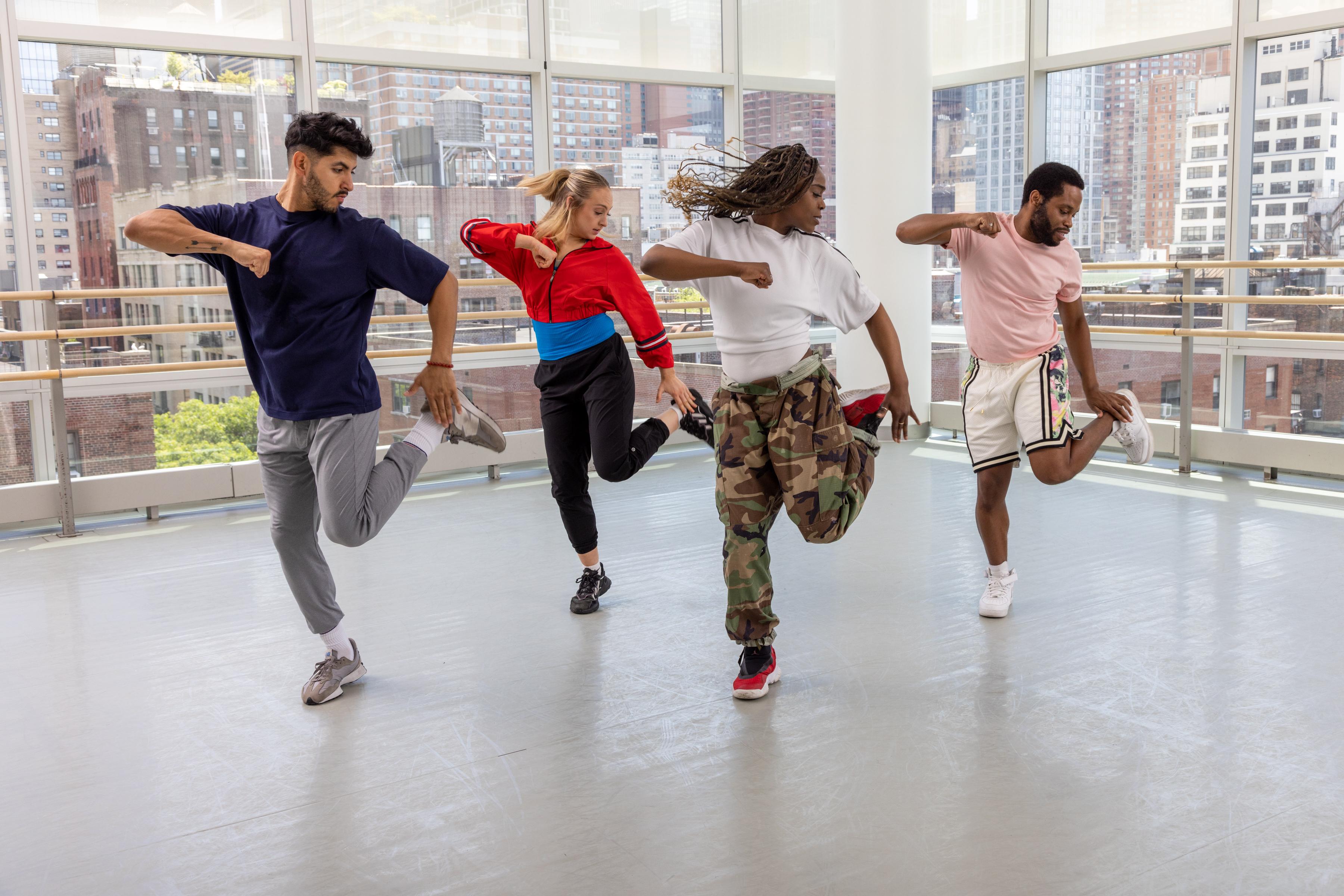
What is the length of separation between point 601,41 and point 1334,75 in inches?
160

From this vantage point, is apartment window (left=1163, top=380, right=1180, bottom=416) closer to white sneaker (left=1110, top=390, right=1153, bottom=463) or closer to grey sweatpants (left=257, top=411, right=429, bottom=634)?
white sneaker (left=1110, top=390, right=1153, bottom=463)

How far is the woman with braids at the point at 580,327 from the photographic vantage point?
11.9 feet

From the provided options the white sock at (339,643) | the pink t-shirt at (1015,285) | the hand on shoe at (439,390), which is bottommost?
the white sock at (339,643)

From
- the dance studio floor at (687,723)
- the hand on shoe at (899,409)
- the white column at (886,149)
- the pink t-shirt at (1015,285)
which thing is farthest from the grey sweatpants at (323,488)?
the white column at (886,149)

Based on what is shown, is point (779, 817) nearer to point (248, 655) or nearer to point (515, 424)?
point (248, 655)

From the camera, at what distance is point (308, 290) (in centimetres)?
288

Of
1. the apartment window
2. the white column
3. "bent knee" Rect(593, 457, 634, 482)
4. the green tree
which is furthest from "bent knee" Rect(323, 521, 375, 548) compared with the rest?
the apartment window

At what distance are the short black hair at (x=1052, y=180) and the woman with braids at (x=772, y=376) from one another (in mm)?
837

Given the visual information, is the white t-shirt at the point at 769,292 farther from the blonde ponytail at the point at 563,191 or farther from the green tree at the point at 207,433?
the green tree at the point at 207,433

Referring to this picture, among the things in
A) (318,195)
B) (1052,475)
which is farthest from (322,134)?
(1052,475)

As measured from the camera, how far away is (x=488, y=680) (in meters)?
3.26

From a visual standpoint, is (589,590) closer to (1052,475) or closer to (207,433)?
(1052,475)

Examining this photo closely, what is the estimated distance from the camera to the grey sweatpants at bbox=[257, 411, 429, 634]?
9.66 feet

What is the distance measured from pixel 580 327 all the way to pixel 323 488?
43.7 inches
